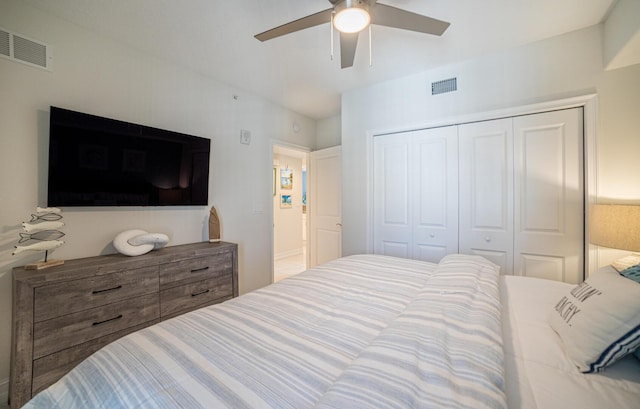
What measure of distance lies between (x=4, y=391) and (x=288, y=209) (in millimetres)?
4583

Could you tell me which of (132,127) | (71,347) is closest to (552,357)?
(71,347)

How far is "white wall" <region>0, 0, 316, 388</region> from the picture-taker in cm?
169

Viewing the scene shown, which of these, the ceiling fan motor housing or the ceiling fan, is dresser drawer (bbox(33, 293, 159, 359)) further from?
the ceiling fan motor housing

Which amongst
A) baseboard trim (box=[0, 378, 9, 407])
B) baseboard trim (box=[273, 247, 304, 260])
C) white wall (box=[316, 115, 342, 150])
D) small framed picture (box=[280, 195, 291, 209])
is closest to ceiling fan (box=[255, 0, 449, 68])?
white wall (box=[316, 115, 342, 150])

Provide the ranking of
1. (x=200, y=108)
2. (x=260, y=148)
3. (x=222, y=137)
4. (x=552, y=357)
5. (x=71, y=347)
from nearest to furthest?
(x=552, y=357) < (x=71, y=347) < (x=200, y=108) < (x=222, y=137) < (x=260, y=148)

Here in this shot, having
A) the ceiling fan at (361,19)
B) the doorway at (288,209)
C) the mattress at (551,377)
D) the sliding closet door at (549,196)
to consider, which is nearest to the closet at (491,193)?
the sliding closet door at (549,196)

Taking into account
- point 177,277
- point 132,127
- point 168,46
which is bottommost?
point 177,277

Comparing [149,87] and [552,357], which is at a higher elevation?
[149,87]

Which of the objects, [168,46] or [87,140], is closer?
[87,140]

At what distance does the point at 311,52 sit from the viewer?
2.33m

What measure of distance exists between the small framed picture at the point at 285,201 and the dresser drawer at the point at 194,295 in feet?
10.6

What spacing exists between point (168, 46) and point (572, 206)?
3.79 metres

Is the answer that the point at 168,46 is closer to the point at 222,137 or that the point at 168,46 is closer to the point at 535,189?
the point at 222,137

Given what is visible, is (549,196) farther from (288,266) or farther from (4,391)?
(4,391)
